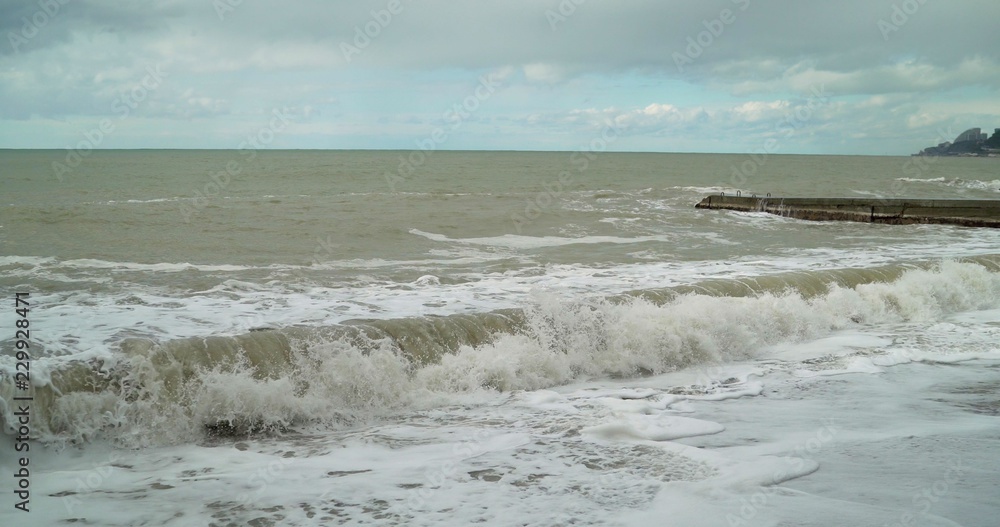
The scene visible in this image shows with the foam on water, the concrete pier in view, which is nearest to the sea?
the foam on water

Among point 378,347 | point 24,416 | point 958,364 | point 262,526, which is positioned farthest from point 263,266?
point 958,364

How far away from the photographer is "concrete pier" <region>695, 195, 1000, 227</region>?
25.1 meters

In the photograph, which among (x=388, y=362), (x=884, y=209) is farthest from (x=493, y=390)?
(x=884, y=209)

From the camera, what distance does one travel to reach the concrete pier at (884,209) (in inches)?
990

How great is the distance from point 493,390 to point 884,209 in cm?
2377

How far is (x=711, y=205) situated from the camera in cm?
3278

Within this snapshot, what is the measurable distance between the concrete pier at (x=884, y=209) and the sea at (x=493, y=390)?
401 inches

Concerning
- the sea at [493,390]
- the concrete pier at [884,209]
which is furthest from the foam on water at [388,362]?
the concrete pier at [884,209]

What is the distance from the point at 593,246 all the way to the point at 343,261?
687 centimetres

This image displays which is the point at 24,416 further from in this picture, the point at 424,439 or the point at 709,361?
the point at 709,361

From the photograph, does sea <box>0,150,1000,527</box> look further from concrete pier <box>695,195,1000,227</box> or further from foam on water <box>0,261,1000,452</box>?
concrete pier <box>695,195,1000,227</box>

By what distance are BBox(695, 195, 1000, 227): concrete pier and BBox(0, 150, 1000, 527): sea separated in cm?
1020

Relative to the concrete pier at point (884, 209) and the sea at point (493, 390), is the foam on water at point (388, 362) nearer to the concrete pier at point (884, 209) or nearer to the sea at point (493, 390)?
the sea at point (493, 390)

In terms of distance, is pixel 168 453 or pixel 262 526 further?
pixel 168 453
